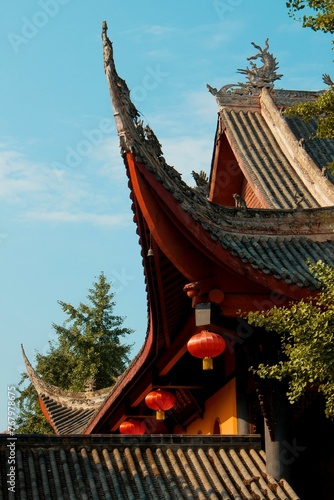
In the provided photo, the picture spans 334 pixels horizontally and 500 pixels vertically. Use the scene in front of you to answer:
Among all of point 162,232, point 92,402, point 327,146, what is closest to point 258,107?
point 327,146

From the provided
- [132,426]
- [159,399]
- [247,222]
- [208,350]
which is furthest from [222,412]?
[132,426]

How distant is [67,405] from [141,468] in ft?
28.0

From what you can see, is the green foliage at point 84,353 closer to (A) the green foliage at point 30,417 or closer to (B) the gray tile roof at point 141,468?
Result: (A) the green foliage at point 30,417

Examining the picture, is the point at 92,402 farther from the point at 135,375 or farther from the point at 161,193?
the point at 161,193

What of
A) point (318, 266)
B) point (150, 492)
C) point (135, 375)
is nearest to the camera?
point (318, 266)

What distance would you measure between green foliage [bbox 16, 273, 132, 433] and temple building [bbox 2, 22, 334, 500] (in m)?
11.4

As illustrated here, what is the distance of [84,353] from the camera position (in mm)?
22844

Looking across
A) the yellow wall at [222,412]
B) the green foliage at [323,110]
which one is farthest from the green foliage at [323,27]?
the yellow wall at [222,412]

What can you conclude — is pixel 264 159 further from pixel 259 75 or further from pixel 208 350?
pixel 208 350

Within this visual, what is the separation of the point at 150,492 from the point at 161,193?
101 inches

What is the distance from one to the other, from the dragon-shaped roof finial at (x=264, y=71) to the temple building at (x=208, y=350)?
7.74 metres

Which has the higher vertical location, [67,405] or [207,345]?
[67,405]

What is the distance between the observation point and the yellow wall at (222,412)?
9.27 meters

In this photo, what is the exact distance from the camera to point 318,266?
6387mm
